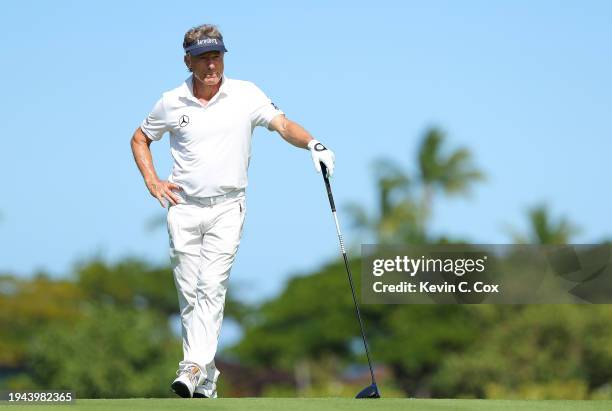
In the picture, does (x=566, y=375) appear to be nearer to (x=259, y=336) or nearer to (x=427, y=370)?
(x=427, y=370)

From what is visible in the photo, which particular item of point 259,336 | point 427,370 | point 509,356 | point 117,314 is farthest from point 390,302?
point 117,314

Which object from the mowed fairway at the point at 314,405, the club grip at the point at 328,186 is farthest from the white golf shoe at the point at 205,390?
the club grip at the point at 328,186

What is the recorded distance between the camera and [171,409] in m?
8.02

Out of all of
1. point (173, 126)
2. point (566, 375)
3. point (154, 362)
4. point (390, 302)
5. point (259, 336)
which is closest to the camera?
point (173, 126)

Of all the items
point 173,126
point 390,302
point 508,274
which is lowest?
point 390,302

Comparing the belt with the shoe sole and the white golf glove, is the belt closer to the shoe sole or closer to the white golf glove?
the white golf glove

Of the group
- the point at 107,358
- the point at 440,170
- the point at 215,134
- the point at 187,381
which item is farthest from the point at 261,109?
the point at 440,170

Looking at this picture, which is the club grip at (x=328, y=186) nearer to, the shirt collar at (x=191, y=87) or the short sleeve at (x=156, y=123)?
the shirt collar at (x=191, y=87)

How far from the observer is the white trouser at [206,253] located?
9.62 metres

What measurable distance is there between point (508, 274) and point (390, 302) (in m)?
15.5

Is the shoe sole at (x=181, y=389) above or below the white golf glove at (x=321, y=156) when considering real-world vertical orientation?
below

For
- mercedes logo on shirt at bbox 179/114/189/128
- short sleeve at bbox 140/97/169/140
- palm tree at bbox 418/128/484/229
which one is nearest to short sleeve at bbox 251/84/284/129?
mercedes logo on shirt at bbox 179/114/189/128

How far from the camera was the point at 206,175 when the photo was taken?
948 cm

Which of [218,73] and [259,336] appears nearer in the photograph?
[218,73]
